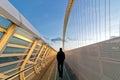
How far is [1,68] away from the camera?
260 inches

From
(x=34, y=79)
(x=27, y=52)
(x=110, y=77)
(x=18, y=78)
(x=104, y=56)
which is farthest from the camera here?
(x=34, y=79)

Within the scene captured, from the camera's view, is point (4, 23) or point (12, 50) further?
point (12, 50)

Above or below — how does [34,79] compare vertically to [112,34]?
below

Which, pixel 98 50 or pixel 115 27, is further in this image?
pixel 98 50

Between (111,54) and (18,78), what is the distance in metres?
3.88

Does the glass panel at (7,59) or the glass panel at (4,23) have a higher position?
the glass panel at (4,23)

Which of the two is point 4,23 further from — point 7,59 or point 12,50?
point 12,50

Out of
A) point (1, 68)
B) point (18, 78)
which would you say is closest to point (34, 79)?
point (18, 78)

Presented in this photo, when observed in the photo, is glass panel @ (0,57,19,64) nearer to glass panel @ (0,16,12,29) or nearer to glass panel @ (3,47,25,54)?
glass panel @ (3,47,25,54)

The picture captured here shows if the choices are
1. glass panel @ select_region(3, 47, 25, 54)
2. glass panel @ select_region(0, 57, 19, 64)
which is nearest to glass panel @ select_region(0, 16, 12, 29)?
glass panel @ select_region(3, 47, 25, 54)

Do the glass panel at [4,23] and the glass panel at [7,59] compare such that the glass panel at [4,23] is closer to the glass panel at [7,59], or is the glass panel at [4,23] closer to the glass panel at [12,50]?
the glass panel at [12,50]

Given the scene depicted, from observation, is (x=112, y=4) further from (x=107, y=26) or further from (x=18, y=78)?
(x=18, y=78)

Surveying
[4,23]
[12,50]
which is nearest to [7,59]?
[12,50]

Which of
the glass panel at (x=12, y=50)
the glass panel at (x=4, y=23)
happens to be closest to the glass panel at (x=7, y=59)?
the glass panel at (x=12, y=50)
